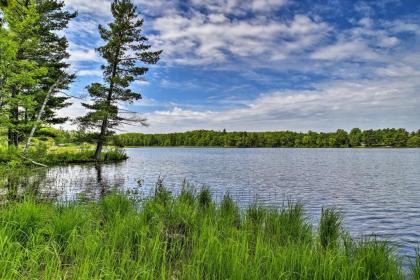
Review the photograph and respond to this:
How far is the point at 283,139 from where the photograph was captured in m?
175

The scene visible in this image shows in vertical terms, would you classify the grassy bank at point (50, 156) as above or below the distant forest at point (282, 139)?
below

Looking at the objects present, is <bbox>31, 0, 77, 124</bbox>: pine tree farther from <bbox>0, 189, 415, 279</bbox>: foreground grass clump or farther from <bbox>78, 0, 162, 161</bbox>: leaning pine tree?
<bbox>0, 189, 415, 279</bbox>: foreground grass clump

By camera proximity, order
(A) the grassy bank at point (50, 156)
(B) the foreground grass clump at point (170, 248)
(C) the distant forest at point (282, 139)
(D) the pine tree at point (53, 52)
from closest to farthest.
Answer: (B) the foreground grass clump at point (170, 248) < (A) the grassy bank at point (50, 156) < (D) the pine tree at point (53, 52) < (C) the distant forest at point (282, 139)

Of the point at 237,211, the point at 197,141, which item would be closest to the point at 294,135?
the point at 197,141

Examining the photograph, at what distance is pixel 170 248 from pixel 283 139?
173 m

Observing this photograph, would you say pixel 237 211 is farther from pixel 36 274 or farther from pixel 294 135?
pixel 294 135

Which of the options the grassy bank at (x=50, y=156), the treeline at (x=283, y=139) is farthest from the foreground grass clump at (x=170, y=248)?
the treeline at (x=283, y=139)

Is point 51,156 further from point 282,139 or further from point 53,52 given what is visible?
point 282,139

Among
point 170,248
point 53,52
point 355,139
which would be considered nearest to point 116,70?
point 53,52

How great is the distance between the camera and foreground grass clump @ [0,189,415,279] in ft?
14.6

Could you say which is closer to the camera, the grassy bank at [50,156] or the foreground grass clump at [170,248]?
the foreground grass clump at [170,248]

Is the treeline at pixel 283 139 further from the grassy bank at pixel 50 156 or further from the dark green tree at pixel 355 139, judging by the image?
the grassy bank at pixel 50 156

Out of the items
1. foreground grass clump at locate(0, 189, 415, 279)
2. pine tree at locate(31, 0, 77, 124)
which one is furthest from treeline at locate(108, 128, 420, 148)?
foreground grass clump at locate(0, 189, 415, 279)

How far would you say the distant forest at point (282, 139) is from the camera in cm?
15439
